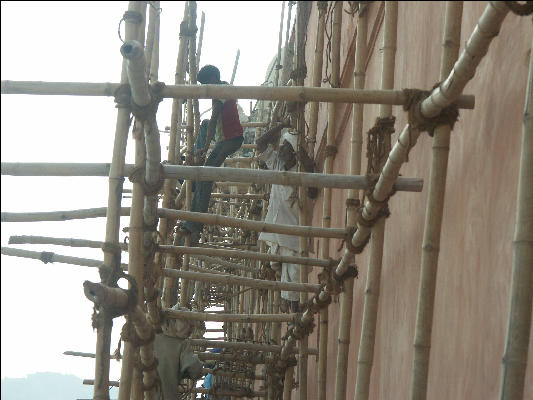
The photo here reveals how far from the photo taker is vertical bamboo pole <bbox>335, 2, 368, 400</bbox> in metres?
4.43

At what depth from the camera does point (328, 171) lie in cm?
607

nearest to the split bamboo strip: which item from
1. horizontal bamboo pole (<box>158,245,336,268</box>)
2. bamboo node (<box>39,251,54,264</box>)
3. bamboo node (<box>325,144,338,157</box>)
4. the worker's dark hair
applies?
bamboo node (<box>39,251,54,264</box>)

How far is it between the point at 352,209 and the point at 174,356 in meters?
1.78

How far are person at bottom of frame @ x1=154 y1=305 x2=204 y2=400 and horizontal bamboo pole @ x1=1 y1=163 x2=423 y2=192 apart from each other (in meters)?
2.04

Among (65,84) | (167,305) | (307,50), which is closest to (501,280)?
(65,84)

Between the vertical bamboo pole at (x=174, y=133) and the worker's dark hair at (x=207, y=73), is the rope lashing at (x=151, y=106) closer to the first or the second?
the vertical bamboo pole at (x=174, y=133)

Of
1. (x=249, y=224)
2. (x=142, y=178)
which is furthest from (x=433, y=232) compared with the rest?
(x=249, y=224)

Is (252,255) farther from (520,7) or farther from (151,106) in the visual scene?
(520,7)

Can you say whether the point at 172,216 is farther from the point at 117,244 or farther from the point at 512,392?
the point at 512,392

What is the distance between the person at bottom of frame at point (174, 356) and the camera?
5.68 metres

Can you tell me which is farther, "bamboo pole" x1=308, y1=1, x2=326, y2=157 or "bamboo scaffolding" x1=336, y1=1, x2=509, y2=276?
"bamboo pole" x1=308, y1=1, x2=326, y2=157

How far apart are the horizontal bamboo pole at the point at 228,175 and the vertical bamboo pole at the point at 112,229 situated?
0.70 ft

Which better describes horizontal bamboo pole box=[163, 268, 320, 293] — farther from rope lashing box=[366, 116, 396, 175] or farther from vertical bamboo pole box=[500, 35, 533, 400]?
vertical bamboo pole box=[500, 35, 533, 400]

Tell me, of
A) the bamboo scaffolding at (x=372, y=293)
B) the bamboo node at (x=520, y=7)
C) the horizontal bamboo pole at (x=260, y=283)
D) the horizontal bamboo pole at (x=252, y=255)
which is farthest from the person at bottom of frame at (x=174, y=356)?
the bamboo node at (x=520, y=7)
